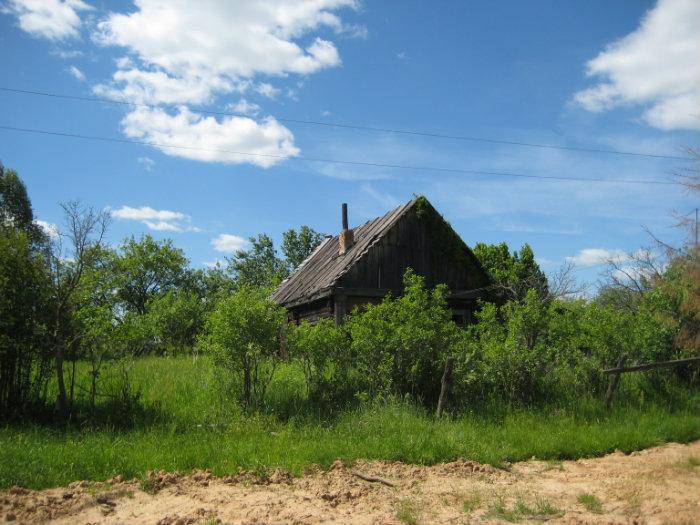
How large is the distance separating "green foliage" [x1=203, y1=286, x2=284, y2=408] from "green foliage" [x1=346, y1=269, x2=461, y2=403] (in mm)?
1537

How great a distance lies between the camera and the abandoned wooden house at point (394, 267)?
17.5 meters

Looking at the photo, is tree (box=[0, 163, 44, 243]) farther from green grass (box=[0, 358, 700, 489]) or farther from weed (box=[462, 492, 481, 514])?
weed (box=[462, 492, 481, 514])

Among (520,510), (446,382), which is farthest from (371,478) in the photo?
(446,382)

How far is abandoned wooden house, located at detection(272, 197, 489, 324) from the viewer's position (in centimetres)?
1753

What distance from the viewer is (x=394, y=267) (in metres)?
18.5

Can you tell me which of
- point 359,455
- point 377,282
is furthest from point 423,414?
point 377,282

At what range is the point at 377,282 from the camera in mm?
17938

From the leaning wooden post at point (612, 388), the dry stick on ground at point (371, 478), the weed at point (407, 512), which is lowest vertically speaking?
the weed at point (407, 512)

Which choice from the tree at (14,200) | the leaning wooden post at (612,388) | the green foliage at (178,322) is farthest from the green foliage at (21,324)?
the tree at (14,200)

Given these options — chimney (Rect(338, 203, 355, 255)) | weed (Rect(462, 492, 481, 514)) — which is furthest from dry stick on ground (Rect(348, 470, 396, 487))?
chimney (Rect(338, 203, 355, 255))

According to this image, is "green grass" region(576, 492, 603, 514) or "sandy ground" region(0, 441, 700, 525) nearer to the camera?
"sandy ground" region(0, 441, 700, 525)

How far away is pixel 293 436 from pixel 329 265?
1231cm

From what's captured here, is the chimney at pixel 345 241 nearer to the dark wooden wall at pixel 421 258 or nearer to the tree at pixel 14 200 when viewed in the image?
the dark wooden wall at pixel 421 258

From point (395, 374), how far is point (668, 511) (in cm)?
525
